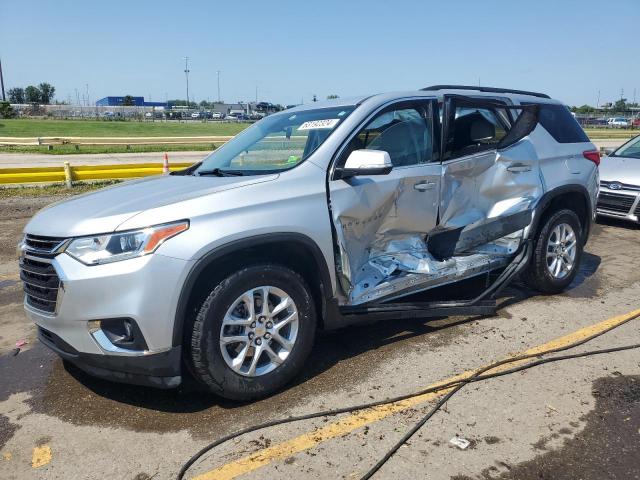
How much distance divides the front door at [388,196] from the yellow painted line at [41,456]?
1978 mm

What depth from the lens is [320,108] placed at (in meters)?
4.41

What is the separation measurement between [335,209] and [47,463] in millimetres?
2188

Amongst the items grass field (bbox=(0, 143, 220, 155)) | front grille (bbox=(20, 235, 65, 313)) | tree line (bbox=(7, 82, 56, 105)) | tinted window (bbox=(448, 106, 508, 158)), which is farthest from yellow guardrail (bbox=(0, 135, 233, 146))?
tree line (bbox=(7, 82, 56, 105))

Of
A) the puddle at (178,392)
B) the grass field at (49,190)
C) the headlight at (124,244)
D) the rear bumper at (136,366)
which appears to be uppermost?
the headlight at (124,244)

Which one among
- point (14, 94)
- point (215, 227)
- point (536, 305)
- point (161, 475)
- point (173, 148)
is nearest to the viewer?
point (161, 475)

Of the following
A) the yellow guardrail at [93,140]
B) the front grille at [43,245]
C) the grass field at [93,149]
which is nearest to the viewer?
the front grille at [43,245]

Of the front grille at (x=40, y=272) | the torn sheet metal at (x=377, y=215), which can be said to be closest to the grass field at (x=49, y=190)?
the front grille at (x=40, y=272)

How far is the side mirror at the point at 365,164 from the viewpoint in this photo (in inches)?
140

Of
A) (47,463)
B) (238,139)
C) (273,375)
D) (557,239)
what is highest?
(238,139)

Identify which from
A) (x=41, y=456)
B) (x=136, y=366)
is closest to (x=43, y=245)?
(x=136, y=366)

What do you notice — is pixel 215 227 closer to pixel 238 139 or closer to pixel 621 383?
pixel 238 139

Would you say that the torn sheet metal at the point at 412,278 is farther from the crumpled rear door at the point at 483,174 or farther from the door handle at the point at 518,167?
the door handle at the point at 518,167

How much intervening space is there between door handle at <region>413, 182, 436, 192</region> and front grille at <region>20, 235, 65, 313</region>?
2.49m

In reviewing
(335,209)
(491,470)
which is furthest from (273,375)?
(491,470)
